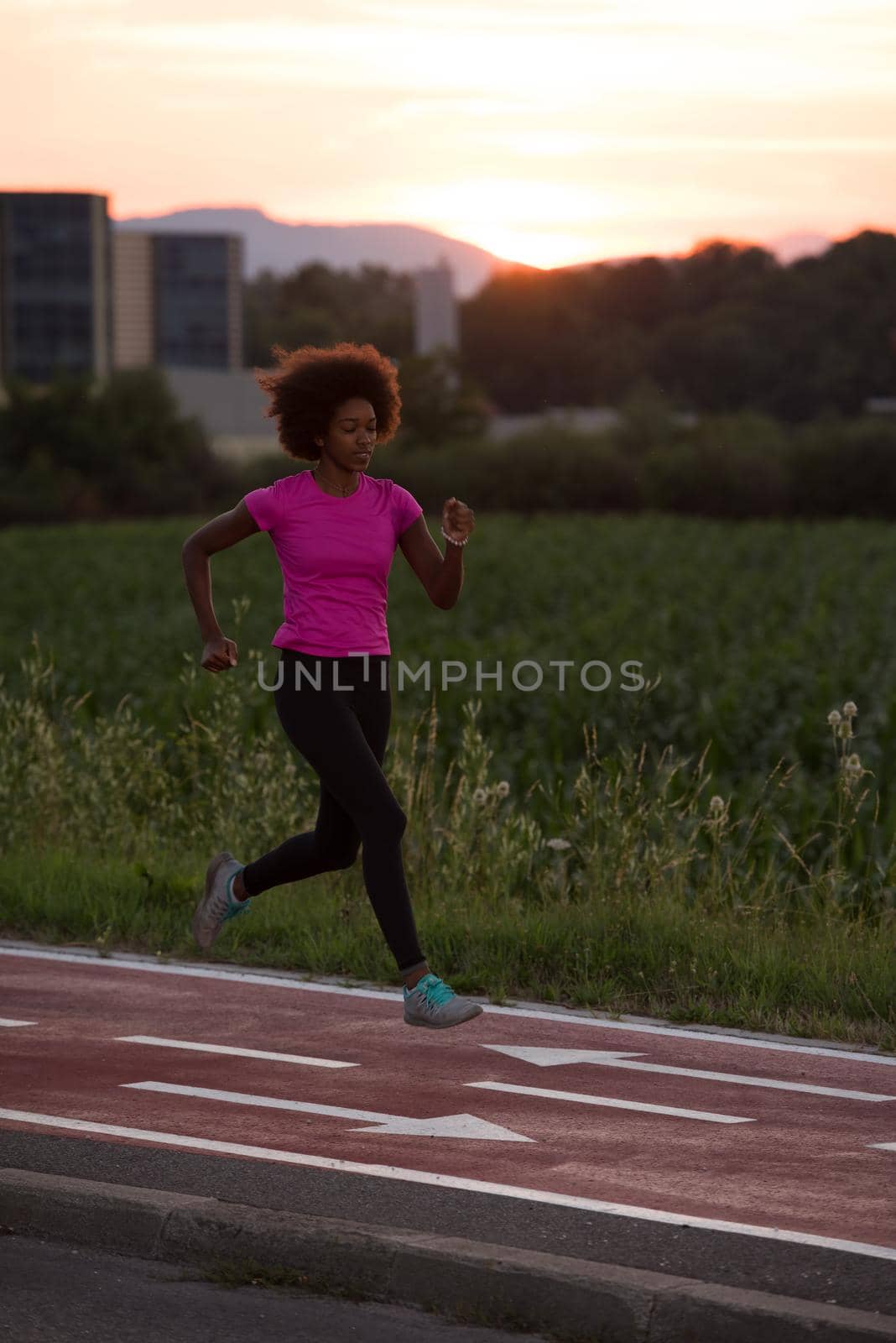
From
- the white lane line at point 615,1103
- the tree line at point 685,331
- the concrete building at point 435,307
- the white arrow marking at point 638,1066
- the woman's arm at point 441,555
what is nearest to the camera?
the white lane line at point 615,1103

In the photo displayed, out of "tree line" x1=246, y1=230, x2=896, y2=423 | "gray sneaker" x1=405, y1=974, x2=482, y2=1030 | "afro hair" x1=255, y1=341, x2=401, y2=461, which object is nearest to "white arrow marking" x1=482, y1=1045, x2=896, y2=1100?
"gray sneaker" x1=405, y1=974, x2=482, y2=1030

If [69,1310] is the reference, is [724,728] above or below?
below

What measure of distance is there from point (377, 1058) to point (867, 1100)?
5.11 ft

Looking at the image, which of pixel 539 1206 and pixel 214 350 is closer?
pixel 539 1206

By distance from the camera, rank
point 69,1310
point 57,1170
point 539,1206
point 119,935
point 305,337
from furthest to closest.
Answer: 1. point 305,337
2. point 119,935
3. point 57,1170
4. point 539,1206
5. point 69,1310

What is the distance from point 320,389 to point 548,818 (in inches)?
205

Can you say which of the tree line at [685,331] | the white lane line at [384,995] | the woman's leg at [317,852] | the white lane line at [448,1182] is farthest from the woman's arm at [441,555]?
the tree line at [685,331]

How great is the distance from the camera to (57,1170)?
18.3ft

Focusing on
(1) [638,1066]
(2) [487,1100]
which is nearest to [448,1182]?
(2) [487,1100]

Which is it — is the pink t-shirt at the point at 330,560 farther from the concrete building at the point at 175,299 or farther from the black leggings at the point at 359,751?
the concrete building at the point at 175,299

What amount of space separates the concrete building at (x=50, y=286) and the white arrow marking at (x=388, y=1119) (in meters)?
105

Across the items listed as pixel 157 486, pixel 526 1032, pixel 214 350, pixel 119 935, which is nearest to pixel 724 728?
pixel 119 935

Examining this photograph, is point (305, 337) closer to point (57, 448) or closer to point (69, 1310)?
point (57, 448)

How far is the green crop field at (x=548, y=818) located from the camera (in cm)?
818
